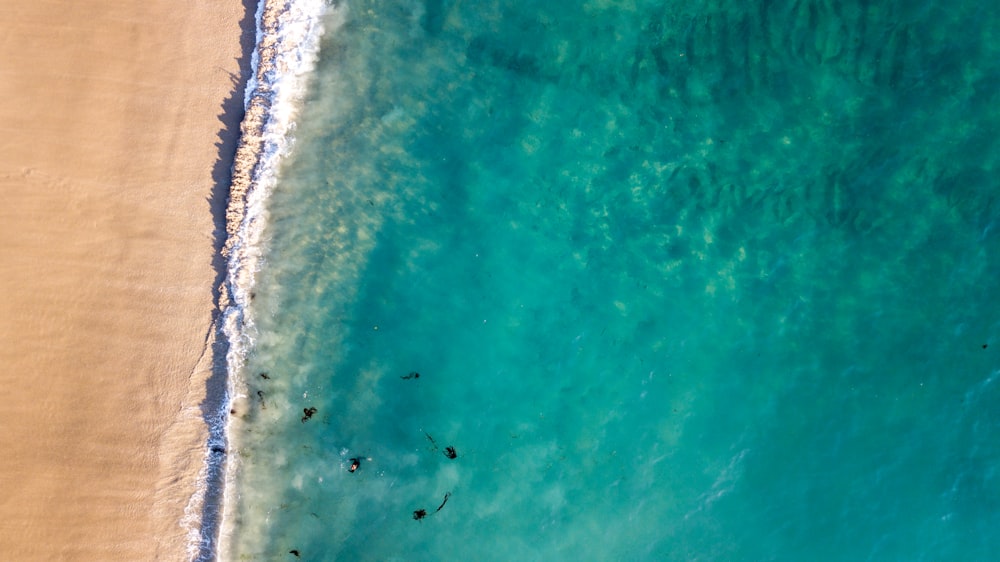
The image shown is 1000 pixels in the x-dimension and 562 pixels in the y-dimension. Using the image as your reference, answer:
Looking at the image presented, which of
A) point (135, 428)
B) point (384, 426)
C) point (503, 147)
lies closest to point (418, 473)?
point (384, 426)

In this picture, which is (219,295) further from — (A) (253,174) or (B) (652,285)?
(B) (652,285)

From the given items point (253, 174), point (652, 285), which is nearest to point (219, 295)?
point (253, 174)

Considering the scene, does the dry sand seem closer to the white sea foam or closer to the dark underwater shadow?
the dark underwater shadow

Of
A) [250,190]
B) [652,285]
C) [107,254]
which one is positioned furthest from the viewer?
[652,285]

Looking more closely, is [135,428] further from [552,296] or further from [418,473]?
[552,296]

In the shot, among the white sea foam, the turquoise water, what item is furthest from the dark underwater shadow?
the turquoise water

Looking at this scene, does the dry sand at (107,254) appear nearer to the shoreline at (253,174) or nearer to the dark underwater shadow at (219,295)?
the dark underwater shadow at (219,295)

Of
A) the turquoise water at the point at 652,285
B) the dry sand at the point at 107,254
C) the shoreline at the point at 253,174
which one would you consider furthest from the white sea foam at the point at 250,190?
the turquoise water at the point at 652,285
